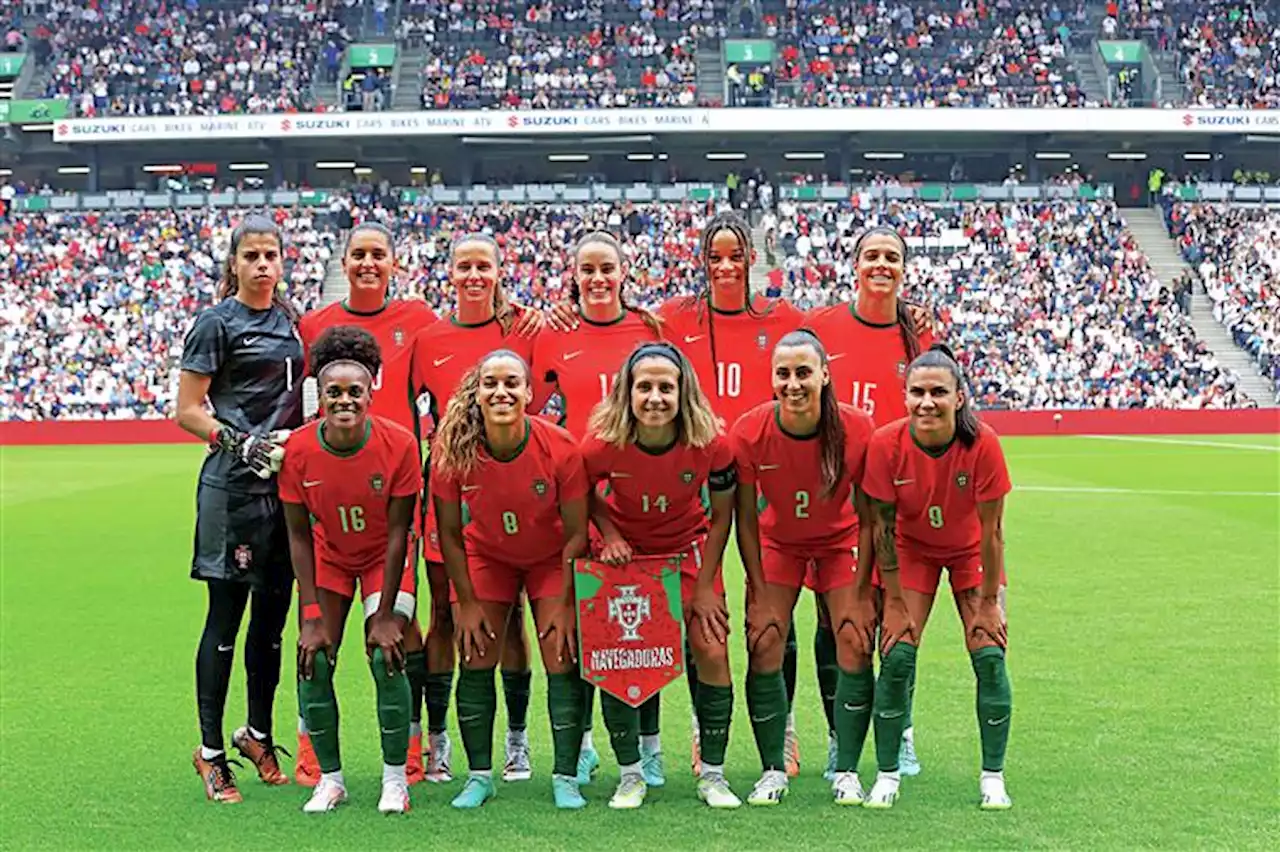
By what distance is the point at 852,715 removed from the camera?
20.2 ft

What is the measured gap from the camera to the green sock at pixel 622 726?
611 cm

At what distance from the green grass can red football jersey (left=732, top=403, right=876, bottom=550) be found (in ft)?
3.60

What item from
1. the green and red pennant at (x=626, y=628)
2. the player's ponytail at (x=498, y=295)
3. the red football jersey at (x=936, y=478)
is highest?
the player's ponytail at (x=498, y=295)

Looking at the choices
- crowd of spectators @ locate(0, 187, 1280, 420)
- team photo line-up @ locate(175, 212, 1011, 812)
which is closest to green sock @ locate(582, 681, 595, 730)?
team photo line-up @ locate(175, 212, 1011, 812)

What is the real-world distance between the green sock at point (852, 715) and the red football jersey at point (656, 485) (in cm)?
89

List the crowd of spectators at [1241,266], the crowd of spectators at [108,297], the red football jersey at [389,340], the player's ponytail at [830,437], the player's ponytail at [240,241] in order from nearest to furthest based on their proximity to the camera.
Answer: the player's ponytail at [830,437] < the player's ponytail at [240,241] < the red football jersey at [389,340] < the crowd of spectators at [108,297] < the crowd of spectators at [1241,266]

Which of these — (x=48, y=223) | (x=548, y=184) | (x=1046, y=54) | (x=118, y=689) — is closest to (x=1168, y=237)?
(x=1046, y=54)

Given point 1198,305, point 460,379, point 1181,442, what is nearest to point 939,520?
point 460,379

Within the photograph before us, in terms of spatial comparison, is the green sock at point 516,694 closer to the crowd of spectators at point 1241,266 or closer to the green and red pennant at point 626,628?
the green and red pennant at point 626,628

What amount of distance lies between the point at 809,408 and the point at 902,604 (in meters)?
0.89

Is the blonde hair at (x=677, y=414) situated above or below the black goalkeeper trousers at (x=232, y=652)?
above

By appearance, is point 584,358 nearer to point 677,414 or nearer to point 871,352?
point 677,414

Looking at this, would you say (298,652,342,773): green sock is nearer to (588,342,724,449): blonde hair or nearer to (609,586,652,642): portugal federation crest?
(609,586,652,642): portugal federation crest

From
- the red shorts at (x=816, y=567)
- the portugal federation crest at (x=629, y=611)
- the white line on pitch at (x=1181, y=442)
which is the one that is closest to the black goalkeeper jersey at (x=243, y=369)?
the portugal federation crest at (x=629, y=611)
